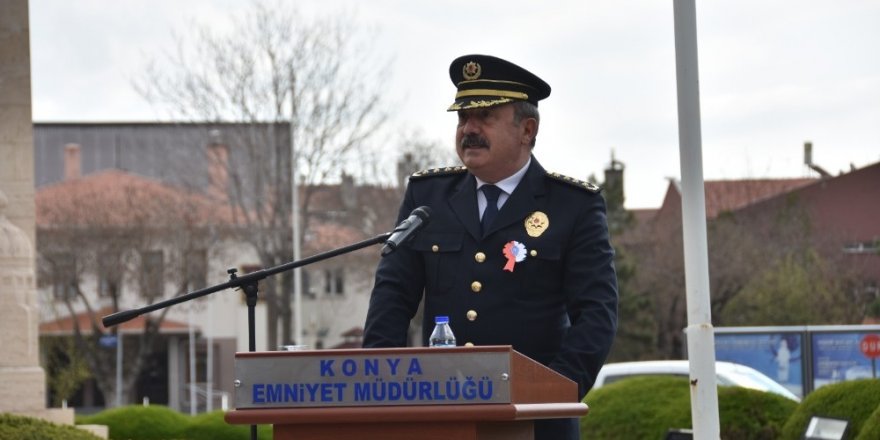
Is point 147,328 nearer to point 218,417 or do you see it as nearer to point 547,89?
point 218,417

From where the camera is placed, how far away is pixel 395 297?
5.55m

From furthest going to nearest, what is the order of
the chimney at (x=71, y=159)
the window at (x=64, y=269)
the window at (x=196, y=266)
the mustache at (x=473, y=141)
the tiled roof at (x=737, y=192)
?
1. the chimney at (x=71, y=159)
2. the tiled roof at (x=737, y=192)
3. the window at (x=64, y=269)
4. the window at (x=196, y=266)
5. the mustache at (x=473, y=141)

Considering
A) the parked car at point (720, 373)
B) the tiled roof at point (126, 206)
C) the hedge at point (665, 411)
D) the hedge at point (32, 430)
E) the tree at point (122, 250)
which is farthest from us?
Answer: the tree at point (122, 250)

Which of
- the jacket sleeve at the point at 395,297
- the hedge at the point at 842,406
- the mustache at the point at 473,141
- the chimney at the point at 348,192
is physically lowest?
the hedge at the point at 842,406

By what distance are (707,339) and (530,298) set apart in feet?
12.0

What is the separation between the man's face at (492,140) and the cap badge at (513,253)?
233 millimetres

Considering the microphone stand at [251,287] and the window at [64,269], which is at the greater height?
the window at [64,269]

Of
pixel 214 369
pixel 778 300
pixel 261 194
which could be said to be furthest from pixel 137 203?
pixel 778 300

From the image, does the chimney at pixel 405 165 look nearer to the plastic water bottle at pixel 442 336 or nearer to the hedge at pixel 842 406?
the hedge at pixel 842 406

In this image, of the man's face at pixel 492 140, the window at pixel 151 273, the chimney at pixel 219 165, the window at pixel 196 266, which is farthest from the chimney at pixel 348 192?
the man's face at pixel 492 140

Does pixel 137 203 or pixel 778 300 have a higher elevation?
pixel 137 203

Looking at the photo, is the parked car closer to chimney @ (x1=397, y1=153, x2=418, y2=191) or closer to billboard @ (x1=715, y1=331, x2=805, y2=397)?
billboard @ (x1=715, y1=331, x2=805, y2=397)

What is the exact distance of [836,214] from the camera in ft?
202

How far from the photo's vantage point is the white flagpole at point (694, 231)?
8.95 meters
